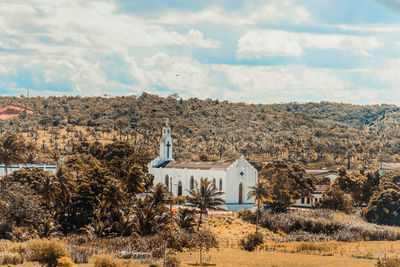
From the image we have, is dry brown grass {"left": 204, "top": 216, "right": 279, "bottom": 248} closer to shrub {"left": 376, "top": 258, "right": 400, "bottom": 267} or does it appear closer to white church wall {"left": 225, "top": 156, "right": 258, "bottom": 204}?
white church wall {"left": 225, "top": 156, "right": 258, "bottom": 204}

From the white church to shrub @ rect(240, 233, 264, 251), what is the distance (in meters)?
16.1

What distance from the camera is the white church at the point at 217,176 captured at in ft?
245

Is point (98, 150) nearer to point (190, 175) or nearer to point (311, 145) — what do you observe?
point (190, 175)

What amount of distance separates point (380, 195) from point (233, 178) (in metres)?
18.7

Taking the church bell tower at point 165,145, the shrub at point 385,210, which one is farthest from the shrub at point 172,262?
the church bell tower at point 165,145

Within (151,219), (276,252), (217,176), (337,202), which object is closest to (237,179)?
(217,176)

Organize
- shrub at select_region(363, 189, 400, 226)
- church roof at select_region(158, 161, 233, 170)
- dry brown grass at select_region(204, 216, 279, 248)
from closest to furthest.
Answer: dry brown grass at select_region(204, 216, 279, 248), shrub at select_region(363, 189, 400, 226), church roof at select_region(158, 161, 233, 170)

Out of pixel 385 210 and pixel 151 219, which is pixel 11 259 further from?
pixel 385 210

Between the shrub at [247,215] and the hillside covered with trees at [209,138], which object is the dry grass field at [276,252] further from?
the hillside covered with trees at [209,138]

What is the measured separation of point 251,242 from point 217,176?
21.4 metres

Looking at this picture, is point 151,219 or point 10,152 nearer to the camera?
point 151,219

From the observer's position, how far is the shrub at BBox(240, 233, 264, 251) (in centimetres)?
5419

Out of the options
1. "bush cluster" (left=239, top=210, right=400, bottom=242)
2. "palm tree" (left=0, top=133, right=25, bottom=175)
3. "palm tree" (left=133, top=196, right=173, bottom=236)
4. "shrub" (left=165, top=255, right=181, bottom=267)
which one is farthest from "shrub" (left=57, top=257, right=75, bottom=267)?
"palm tree" (left=0, top=133, right=25, bottom=175)

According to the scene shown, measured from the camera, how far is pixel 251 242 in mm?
54531
